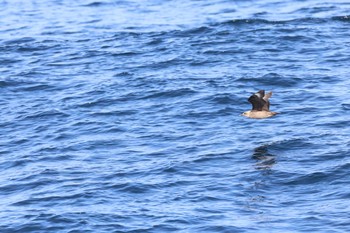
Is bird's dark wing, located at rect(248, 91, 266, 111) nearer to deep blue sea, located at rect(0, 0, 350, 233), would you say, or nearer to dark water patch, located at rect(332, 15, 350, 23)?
deep blue sea, located at rect(0, 0, 350, 233)

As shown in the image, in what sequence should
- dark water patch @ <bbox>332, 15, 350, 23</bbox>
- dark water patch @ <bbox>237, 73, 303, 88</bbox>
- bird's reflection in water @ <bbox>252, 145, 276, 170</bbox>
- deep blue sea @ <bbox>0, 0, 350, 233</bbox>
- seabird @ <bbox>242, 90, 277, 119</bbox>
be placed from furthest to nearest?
dark water patch @ <bbox>332, 15, 350, 23</bbox>, dark water patch @ <bbox>237, 73, 303, 88</bbox>, seabird @ <bbox>242, 90, 277, 119</bbox>, bird's reflection in water @ <bbox>252, 145, 276, 170</bbox>, deep blue sea @ <bbox>0, 0, 350, 233</bbox>

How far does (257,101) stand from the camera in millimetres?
25234

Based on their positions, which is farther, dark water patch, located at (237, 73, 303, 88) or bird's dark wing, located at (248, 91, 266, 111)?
dark water patch, located at (237, 73, 303, 88)

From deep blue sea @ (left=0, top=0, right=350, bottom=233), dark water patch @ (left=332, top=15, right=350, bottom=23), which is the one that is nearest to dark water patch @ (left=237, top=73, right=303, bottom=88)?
deep blue sea @ (left=0, top=0, right=350, bottom=233)

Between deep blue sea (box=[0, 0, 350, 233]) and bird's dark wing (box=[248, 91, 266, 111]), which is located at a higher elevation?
bird's dark wing (box=[248, 91, 266, 111])

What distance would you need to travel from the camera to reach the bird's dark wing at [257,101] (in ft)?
82.1

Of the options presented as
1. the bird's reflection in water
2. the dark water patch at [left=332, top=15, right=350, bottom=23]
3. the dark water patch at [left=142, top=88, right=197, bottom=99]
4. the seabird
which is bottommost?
the bird's reflection in water

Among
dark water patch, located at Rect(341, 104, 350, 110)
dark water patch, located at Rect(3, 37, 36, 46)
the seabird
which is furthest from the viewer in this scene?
dark water patch, located at Rect(3, 37, 36, 46)

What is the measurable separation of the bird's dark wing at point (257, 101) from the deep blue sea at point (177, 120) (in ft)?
3.83

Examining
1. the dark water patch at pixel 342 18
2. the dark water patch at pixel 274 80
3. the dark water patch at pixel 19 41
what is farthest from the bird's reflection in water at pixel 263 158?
the dark water patch at pixel 19 41

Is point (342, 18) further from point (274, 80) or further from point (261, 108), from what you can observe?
point (261, 108)

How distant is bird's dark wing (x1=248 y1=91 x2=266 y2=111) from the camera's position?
25.0m

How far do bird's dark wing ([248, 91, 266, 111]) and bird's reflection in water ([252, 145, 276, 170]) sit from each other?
3.83 feet

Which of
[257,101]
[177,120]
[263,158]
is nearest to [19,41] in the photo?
[177,120]
